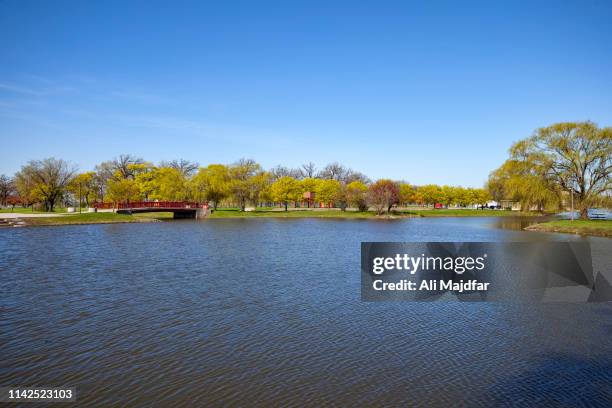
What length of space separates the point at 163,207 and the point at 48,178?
929 inches

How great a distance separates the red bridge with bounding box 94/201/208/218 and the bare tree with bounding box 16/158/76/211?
1256cm

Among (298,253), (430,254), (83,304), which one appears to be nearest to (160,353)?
(83,304)

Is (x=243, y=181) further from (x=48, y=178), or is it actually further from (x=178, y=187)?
(x=48, y=178)

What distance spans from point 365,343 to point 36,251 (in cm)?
2705

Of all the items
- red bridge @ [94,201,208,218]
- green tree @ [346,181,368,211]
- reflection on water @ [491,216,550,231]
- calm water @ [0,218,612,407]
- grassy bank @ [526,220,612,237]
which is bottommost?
calm water @ [0,218,612,407]

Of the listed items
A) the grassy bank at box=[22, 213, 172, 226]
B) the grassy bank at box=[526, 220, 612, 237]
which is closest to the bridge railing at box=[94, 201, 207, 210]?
the grassy bank at box=[22, 213, 172, 226]

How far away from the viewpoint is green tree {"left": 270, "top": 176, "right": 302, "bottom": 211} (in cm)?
10144

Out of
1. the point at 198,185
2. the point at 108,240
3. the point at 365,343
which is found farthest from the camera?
the point at 198,185

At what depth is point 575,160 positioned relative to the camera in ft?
173

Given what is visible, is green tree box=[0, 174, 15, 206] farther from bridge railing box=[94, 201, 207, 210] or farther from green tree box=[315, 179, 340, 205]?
green tree box=[315, 179, 340, 205]

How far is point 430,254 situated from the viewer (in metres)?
29.9

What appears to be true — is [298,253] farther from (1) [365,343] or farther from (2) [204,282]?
(1) [365,343]

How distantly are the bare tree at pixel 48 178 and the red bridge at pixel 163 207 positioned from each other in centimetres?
1256

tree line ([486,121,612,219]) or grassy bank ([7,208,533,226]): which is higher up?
tree line ([486,121,612,219])
